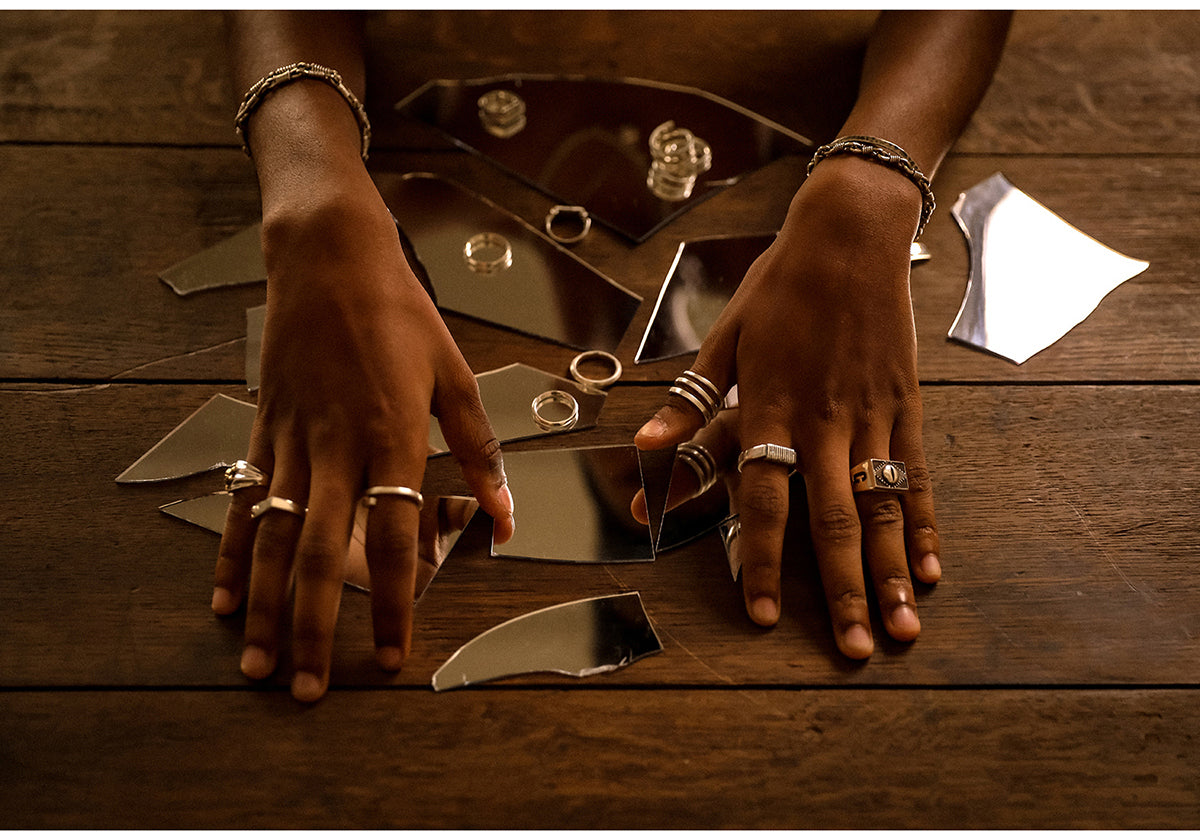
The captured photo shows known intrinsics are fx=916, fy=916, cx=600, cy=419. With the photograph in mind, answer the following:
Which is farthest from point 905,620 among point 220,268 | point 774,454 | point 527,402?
point 220,268

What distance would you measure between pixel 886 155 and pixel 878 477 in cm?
33

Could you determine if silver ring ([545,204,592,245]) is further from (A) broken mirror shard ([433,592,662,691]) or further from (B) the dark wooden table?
(A) broken mirror shard ([433,592,662,691])

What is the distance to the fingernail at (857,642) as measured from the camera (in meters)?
0.71

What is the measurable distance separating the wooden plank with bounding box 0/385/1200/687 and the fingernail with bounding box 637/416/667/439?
0.07m

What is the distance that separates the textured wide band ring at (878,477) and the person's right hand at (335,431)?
0.29 meters

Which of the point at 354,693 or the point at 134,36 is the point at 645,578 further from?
the point at 134,36

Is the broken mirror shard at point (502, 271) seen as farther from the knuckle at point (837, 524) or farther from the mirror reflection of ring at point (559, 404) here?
the knuckle at point (837, 524)

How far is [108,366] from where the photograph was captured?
880 mm

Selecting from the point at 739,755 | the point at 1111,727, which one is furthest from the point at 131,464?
the point at 1111,727

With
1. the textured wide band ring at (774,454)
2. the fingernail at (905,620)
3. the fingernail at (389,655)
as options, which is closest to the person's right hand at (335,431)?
the fingernail at (389,655)

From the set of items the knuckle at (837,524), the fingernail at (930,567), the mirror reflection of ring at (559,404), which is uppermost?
the knuckle at (837,524)

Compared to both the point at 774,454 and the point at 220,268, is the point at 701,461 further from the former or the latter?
the point at 220,268

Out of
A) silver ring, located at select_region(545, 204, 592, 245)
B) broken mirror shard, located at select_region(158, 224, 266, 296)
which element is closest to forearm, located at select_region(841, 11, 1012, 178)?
silver ring, located at select_region(545, 204, 592, 245)

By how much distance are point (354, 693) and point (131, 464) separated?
0.31 meters
